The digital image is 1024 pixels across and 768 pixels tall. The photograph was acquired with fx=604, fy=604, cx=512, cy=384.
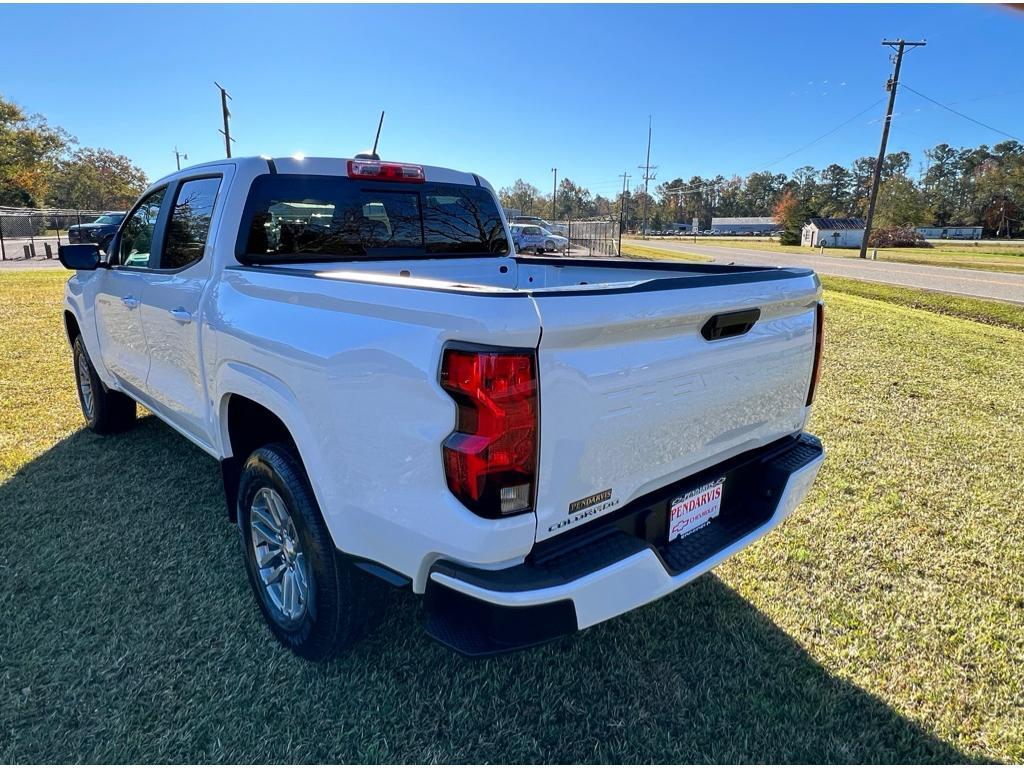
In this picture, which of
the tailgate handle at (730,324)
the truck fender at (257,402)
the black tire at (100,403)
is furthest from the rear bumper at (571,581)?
the black tire at (100,403)

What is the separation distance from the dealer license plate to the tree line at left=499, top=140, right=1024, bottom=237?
48.7m

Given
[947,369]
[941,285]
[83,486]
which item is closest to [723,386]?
[83,486]

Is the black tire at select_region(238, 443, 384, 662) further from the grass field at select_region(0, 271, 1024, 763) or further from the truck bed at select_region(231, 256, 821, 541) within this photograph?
the truck bed at select_region(231, 256, 821, 541)

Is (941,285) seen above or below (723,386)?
below

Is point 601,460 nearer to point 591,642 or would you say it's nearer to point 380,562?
point 380,562

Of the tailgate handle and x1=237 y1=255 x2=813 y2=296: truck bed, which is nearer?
the tailgate handle

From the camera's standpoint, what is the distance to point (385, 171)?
10.9ft

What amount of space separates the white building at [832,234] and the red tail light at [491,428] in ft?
207

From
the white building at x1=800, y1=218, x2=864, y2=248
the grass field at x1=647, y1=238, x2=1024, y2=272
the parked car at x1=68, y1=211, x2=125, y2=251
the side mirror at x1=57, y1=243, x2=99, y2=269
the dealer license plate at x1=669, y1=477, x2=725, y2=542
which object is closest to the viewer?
the dealer license plate at x1=669, y1=477, x2=725, y2=542

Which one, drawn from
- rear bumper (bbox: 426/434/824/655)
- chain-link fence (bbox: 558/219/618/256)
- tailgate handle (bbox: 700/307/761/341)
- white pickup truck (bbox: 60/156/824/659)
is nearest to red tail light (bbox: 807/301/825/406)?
white pickup truck (bbox: 60/156/824/659)

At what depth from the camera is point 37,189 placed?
58875mm

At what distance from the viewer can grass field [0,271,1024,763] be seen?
2148mm

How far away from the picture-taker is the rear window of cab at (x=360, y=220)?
2.97m

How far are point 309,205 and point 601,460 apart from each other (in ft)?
7.17
